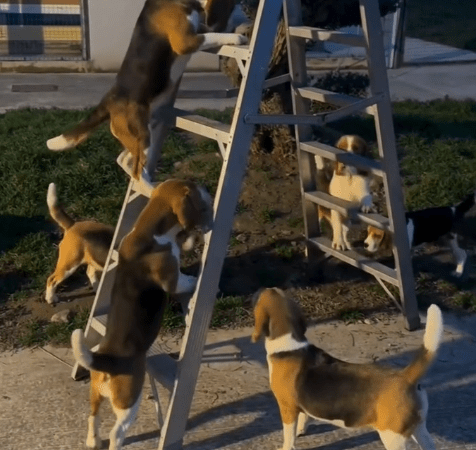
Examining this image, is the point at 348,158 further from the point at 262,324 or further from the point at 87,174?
the point at 87,174

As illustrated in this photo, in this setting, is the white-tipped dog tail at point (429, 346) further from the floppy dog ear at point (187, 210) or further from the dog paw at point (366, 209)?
the dog paw at point (366, 209)

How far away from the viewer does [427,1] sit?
27.9 m

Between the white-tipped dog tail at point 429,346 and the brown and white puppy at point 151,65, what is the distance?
5.84 ft

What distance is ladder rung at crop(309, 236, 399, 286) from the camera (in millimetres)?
5922

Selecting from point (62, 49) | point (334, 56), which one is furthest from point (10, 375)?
point (334, 56)

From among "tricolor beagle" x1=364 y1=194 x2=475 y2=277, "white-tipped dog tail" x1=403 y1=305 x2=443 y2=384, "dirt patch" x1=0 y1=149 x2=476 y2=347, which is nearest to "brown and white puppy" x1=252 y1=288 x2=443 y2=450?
"white-tipped dog tail" x1=403 y1=305 x2=443 y2=384

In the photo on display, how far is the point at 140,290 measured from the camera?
4.41 meters

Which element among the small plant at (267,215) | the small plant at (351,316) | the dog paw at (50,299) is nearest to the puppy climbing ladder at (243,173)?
the small plant at (351,316)

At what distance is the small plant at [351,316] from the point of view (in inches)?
239

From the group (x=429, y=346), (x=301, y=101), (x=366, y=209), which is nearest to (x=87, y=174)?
(x=301, y=101)

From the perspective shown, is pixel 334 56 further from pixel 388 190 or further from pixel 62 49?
pixel 388 190

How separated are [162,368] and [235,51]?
1.77 metres

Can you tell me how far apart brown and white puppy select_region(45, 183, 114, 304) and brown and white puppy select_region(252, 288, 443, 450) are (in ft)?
6.00

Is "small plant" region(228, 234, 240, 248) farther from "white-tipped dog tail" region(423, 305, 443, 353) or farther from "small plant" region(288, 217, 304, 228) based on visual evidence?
"white-tipped dog tail" region(423, 305, 443, 353)
